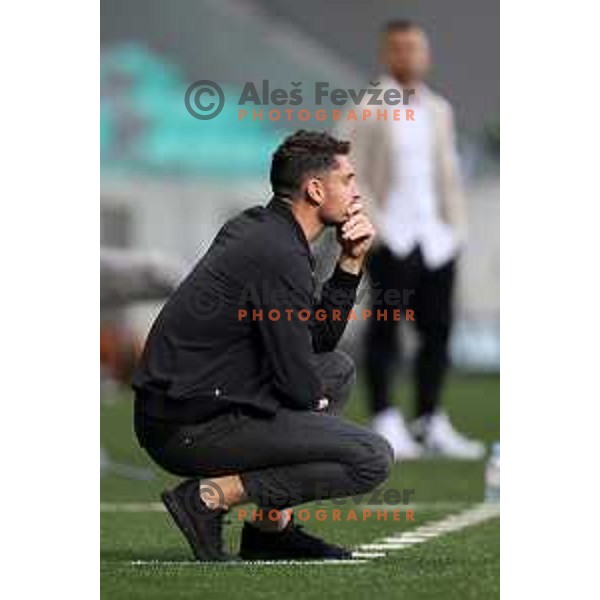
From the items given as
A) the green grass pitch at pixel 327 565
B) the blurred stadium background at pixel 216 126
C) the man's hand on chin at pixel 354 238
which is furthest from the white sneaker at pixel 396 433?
the blurred stadium background at pixel 216 126

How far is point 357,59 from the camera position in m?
21.2

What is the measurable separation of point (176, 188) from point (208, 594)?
1661cm

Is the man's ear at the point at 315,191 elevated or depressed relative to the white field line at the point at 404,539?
elevated

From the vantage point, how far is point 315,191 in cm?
552

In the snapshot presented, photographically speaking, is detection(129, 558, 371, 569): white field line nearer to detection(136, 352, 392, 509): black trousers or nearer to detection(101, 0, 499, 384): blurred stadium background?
detection(136, 352, 392, 509): black trousers

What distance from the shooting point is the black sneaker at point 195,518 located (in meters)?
5.51

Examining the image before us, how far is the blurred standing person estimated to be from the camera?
10055 millimetres

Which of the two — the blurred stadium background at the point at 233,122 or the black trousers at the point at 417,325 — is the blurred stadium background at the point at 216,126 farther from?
the black trousers at the point at 417,325

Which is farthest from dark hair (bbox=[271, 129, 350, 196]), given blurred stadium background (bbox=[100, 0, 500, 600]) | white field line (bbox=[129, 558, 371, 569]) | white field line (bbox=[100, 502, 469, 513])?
blurred stadium background (bbox=[100, 0, 500, 600])

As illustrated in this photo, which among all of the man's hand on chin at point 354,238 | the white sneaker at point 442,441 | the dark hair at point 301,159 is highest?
the dark hair at point 301,159

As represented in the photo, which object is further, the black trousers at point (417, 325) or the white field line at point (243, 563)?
the black trousers at point (417, 325)

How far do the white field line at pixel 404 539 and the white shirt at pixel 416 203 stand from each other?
2.81 m

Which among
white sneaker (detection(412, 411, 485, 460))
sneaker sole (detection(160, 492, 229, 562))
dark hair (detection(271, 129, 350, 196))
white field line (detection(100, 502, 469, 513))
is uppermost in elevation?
dark hair (detection(271, 129, 350, 196))

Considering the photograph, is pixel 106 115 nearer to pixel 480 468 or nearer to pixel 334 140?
pixel 480 468
